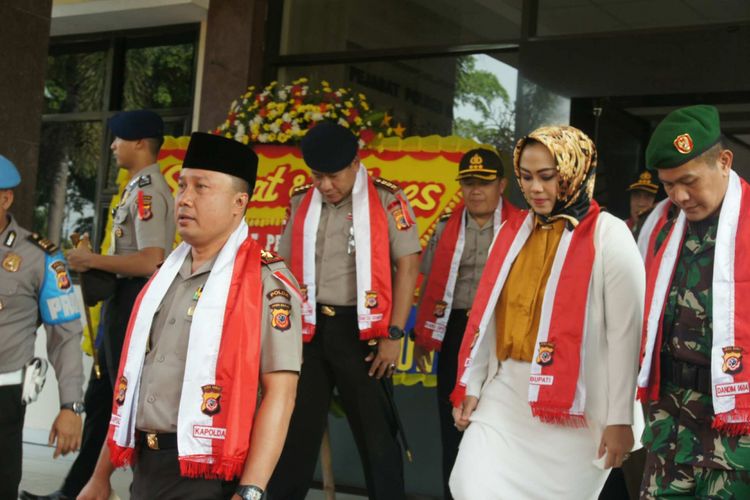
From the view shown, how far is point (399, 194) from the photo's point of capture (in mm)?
6238

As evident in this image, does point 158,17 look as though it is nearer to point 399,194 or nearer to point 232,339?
point 399,194

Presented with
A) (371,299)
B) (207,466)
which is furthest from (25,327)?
(207,466)

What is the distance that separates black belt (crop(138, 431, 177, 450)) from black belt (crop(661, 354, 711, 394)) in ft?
5.71

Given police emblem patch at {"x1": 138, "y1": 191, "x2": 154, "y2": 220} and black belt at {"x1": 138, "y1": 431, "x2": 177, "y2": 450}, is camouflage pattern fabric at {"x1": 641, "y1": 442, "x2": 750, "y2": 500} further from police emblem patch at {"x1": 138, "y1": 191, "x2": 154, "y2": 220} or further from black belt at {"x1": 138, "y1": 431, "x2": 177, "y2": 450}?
police emblem patch at {"x1": 138, "y1": 191, "x2": 154, "y2": 220}

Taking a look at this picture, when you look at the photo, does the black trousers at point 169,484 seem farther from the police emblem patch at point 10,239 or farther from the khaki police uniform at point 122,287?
the khaki police uniform at point 122,287

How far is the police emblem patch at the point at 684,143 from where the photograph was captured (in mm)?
3889

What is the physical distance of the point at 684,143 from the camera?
12.8 ft

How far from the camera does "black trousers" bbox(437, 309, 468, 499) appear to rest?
6.30 metres

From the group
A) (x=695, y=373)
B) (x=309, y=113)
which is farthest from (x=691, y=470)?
(x=309, y=113)

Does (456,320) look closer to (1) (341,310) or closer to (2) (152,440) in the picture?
(1) (341,310)

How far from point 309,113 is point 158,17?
6.79 ft

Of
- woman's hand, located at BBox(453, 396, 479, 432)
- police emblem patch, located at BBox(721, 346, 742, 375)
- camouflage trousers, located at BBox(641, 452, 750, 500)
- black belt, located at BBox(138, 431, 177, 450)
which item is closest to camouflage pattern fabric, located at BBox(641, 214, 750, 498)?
camouflage trousers, located at BBox(641, 452, 750, 500)

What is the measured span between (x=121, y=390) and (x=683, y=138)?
2.07 metres

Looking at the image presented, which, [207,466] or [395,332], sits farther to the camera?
[395,332]
